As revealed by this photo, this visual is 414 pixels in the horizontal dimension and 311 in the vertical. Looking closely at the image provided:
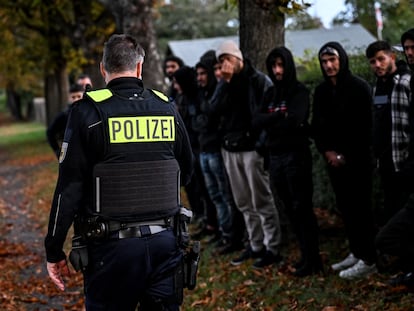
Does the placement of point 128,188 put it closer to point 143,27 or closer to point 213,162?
point 213,162

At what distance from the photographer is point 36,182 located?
17938 millimetres

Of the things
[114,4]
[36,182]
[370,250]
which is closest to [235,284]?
[370,250]

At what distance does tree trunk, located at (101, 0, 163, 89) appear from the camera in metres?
13.0

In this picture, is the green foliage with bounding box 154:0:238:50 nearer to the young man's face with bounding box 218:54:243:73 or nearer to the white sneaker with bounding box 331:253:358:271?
the young man's face with bounding box 218:54:243:73

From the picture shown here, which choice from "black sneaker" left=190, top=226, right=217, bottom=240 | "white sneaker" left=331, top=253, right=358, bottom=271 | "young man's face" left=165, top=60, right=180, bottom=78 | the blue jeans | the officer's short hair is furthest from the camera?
"young man's face" left=165, top=60, right=180, bottom=78

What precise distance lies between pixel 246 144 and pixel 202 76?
126 cm

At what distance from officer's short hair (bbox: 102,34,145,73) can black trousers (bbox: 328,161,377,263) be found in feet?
10.2

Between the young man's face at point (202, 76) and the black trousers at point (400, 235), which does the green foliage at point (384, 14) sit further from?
the black trousers at point (400, 235)

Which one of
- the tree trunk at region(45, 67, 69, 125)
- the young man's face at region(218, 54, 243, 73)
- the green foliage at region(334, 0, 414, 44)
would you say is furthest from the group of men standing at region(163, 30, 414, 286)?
the green foliage at region(334, 0, 414, 44)

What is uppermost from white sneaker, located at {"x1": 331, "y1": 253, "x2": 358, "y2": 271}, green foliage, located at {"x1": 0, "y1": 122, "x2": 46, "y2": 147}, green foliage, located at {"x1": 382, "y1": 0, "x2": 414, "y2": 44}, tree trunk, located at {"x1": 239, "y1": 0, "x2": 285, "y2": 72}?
green foliage, located at {"x1": 382, "y1": 0, "x2": 414, "y2": 44}

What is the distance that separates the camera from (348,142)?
6508 millimetres

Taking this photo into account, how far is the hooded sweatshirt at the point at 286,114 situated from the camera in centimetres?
661

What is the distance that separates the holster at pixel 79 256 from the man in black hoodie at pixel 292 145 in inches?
121

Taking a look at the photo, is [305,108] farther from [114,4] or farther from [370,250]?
[114,4]
